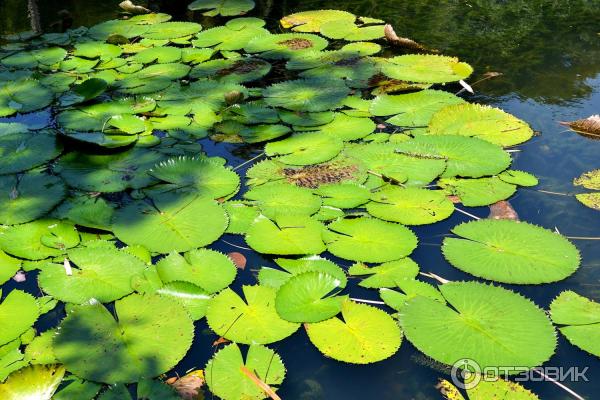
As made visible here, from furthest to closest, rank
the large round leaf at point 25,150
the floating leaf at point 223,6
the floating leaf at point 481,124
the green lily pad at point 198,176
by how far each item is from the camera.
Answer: the floating leaf at point 223,6 → the floating leaf at point 481,124 → the large round leaf at point 25,150 → the green lily pad at point 198,176

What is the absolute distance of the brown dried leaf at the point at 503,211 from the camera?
7.29 feet

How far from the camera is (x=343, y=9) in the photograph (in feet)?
15.4

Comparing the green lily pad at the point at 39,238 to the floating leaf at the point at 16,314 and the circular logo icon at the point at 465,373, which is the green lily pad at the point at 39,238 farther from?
the circular logo icon at the point at 465,373

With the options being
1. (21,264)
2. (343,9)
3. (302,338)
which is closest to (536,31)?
(343,9)

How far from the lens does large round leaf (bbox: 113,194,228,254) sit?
2115 millimetres

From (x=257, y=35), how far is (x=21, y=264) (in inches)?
103

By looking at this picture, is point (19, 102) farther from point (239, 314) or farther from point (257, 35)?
point (239, 314)

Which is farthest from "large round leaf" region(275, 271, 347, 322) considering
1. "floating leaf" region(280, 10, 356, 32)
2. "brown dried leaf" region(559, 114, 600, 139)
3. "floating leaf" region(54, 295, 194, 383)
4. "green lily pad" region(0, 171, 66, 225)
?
"floating leaf" region(280, 10, 356, 32)

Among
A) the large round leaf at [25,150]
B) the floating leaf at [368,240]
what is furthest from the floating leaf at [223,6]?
the floating leaf at [368,240]

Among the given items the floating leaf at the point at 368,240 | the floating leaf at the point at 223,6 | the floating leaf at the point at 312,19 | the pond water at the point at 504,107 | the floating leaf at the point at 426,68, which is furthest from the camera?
the floating leaf at the point at 223,6

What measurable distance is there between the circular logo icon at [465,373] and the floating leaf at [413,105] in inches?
61.6

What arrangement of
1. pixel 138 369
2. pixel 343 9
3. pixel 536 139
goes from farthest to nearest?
pixel 343 9
pixel 536 139
pixel 138 369

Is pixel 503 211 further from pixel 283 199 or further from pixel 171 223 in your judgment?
pixel 171 223

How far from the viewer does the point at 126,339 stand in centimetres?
169
